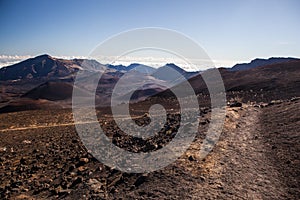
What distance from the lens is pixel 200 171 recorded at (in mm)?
10547

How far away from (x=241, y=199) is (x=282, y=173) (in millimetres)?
2617

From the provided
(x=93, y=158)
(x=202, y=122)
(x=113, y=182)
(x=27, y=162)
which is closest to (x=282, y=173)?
(x=202, y=122)

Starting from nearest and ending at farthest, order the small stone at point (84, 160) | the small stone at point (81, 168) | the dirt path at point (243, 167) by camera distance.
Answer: the dirt path at point (243, 167) < the small stone at point (81, 168) < the small stone at point (84, 160)

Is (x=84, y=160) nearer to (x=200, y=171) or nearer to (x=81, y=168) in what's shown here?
(x=81, y=168)

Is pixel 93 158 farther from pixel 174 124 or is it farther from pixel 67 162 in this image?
pixel 174 124

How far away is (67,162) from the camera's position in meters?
15.2

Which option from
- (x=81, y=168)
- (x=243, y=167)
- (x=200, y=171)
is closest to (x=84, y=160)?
(x=81, y=168)

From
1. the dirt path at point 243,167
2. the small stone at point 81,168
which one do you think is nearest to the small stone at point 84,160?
the small stone at point 81,168

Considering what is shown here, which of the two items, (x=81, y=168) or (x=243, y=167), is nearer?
(x=243, y=167)

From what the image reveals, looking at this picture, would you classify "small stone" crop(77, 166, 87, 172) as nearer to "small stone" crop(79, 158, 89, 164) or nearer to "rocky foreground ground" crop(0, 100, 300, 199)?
"rocky foreground ground" crop(0, 100, 300, 199)

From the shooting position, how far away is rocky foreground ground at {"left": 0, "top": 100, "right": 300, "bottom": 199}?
9617 mm

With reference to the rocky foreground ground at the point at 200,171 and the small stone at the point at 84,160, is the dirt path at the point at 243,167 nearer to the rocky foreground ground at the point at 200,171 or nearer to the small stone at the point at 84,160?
the rocky foreground ground at the point at 200,171

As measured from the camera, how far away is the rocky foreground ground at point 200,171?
962cm

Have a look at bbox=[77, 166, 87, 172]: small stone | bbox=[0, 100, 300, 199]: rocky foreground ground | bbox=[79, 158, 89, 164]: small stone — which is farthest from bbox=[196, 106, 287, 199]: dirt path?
bbox=[79, 158, 89, 164]: small stone
